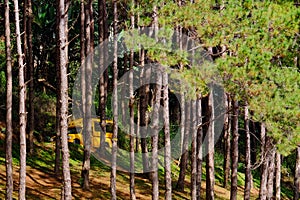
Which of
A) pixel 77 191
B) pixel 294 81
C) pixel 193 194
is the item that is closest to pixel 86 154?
pixel 77 191

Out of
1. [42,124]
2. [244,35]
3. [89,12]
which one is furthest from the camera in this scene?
[42,124]

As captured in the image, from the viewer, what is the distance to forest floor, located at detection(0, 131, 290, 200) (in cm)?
1853

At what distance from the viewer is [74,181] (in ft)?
66.4

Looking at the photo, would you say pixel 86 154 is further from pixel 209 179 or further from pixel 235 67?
pixel 235 67

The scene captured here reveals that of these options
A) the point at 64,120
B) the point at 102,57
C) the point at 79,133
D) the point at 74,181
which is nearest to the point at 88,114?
the point at 74,181

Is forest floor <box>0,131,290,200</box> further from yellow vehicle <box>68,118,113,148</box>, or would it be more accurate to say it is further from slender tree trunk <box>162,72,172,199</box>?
slender tree trunk <box>162,72,172,199</box>

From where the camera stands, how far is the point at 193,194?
60.4 feet

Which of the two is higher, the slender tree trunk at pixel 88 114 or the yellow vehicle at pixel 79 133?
the slender tree trunk at pixel 88 114

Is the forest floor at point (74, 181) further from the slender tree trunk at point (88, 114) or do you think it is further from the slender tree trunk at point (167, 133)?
the slender tree trunk at point (167, 133)

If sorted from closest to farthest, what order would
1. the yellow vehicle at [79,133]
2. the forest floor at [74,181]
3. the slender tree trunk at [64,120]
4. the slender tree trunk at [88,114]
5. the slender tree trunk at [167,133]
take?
the slender tree trunk at [64,120] < the slender tree trunk at [167,133] < the forest floor at [74,181] < the slender tree trunk at [88,114] < the yellow vehicle at [79,133]

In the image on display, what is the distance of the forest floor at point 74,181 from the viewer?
1853 centimetres

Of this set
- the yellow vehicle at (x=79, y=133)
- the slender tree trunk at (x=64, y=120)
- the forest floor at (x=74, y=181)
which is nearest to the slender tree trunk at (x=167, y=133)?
the forest floor at (x=74, y=181)

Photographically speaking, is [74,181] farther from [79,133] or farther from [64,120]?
[64,120]

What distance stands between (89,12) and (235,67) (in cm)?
928
